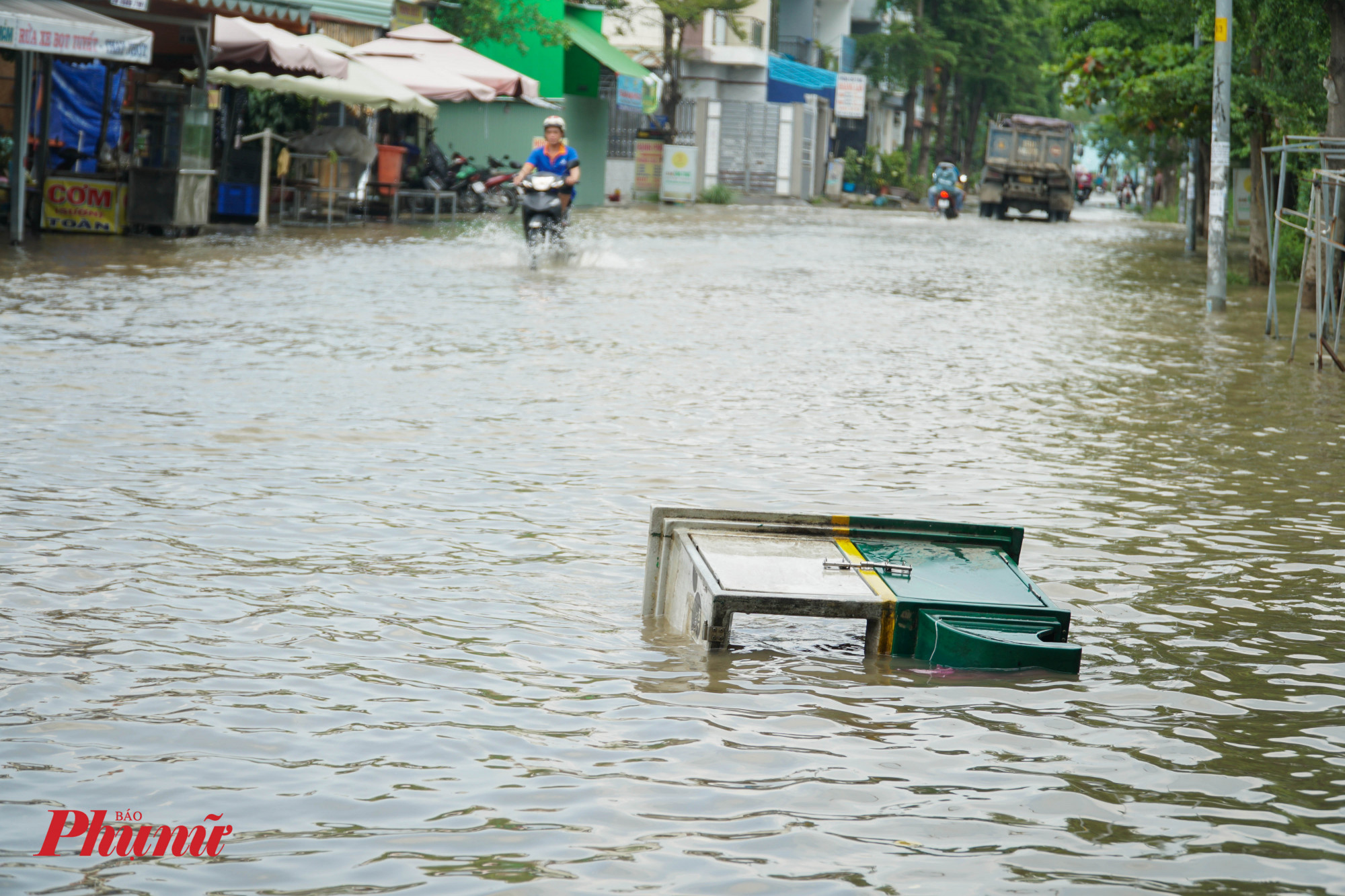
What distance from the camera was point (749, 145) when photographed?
52375 mm

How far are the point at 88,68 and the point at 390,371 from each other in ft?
49.4

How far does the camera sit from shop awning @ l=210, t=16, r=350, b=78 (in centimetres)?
2177

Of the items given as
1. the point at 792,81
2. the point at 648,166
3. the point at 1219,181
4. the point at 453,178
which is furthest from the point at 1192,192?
the point at 792,81

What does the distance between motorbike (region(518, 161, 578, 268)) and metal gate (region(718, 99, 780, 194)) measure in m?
33.4

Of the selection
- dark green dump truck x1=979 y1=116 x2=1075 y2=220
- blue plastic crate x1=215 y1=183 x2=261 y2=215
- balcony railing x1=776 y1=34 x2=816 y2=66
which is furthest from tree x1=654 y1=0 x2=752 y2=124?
blue plastic crate x1=215 y1=183 x2=261 y2=215

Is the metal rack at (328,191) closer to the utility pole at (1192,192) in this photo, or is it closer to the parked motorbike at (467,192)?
the parked motorbike at (467,192)

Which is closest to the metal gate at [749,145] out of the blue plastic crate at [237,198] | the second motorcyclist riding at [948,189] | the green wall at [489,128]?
the second motorcyclist riding at [948,189]

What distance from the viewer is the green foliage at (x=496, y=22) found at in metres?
36.7

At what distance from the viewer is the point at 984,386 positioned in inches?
442

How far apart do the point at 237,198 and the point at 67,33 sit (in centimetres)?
823

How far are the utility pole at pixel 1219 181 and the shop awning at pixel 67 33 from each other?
1079 cm

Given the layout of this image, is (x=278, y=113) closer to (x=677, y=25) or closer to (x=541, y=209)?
(x=541, y=209)

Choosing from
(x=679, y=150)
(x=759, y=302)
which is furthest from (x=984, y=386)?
(x=679, y=150)

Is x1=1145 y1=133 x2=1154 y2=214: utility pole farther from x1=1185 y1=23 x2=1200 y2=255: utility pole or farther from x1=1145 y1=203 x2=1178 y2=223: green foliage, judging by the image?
x1=1185 y1=23 x2=1200 y2=255: utility pole
